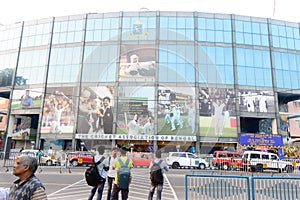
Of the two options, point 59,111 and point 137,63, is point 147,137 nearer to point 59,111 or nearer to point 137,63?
point 137,63

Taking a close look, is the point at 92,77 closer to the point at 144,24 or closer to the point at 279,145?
the point at 144,24

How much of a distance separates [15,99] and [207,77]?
1140 inches

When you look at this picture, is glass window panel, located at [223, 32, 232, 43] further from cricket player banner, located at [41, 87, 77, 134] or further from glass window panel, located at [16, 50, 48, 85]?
glass window panel, located at [16, 50, 48, 85]

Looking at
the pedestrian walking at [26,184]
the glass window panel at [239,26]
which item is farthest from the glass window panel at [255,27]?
the pedestrian walking at [26,184]

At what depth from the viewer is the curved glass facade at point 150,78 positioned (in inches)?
1185

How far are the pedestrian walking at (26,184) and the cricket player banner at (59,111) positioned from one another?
2976 centimetres

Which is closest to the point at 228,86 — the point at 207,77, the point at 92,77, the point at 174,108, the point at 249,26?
the point at 207,77

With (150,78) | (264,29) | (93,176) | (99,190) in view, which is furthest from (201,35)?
(93,176)

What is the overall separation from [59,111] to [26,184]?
31.4m

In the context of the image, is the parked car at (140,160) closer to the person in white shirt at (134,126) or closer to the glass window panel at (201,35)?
the person in white shirt at (134,126)

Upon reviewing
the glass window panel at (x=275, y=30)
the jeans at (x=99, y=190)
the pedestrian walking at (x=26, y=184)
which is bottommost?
the jeans at (x=99, y=190)

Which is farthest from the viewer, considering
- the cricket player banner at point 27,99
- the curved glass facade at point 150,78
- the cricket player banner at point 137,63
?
the cricket player banner at point 27,99

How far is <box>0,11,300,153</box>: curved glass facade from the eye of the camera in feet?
98.7

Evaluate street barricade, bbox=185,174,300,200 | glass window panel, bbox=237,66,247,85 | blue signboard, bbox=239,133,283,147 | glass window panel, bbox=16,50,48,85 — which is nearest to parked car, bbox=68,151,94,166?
glass window panel, bbox=16,50,48,85
